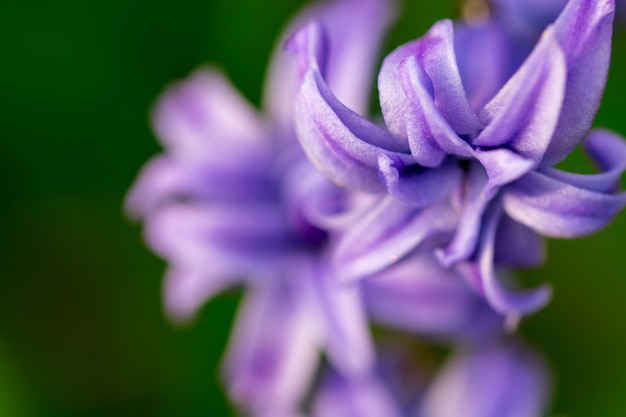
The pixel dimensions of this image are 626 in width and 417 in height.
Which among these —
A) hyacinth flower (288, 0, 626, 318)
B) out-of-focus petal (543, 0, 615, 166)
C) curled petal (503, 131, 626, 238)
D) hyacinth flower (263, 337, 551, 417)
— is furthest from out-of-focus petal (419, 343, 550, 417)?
out-of-focus petal (543, 0, 615, 166)

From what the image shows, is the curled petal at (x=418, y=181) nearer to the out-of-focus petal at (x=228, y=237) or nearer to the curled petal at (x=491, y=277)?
Result: the curled petal at (x=491, y=277)

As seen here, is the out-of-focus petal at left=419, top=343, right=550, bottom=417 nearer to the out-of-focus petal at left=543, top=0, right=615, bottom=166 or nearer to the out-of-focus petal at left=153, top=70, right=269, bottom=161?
the out-of-focus petal at left=153, top=70, right=269, bottom=161

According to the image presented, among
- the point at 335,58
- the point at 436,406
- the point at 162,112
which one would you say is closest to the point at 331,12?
the point at 335,58

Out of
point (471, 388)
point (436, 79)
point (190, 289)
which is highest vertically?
point (436, 79)

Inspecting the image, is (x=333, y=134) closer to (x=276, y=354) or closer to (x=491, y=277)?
(x=491, y=277)

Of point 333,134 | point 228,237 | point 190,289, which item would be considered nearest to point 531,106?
point 333,134
